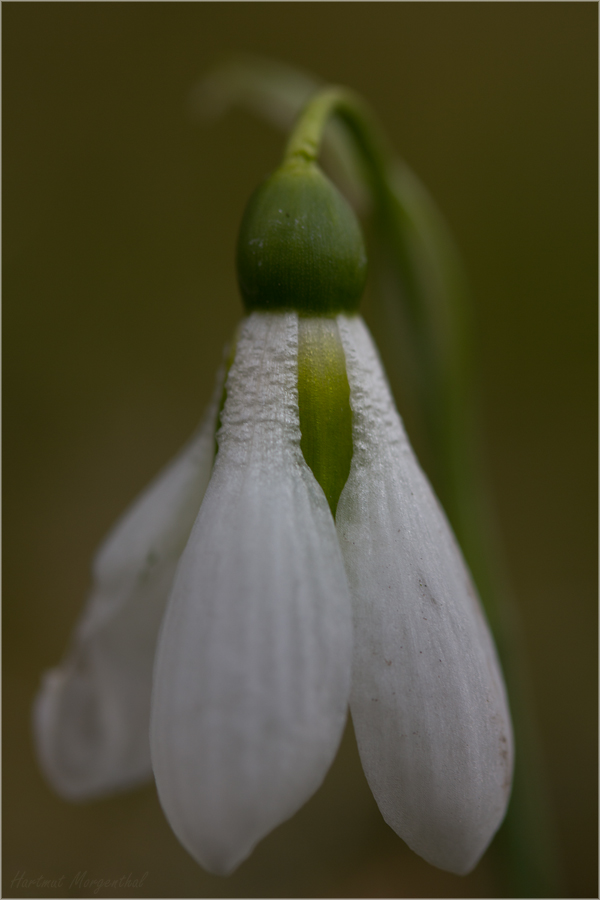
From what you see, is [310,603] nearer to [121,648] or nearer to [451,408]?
[121,648]

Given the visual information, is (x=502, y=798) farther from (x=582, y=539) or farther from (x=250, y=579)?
(x=582, y=539)

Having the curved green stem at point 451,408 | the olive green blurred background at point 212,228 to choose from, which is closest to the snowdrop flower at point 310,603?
the curved green stem at point 451,408

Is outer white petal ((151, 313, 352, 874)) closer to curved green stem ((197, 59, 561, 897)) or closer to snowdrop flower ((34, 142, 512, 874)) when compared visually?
snowdrop flower ((34, 142, 512, 874))

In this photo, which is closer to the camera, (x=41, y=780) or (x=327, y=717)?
(x=327, y=717)

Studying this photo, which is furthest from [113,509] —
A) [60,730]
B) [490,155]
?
[490,155]

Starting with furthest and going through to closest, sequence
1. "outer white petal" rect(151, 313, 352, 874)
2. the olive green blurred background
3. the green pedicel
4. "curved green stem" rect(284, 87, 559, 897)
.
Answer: the olive green blurred background → "curved green stem" rect(284, 87, 559, 897) → the green pedicel → "outer white petal" rect(151, 313, 352, 874)

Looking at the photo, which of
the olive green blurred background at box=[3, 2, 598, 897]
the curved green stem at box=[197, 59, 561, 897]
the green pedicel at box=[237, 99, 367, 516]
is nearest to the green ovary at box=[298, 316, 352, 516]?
the green pedicel at box=[237, 99, 367, 516]

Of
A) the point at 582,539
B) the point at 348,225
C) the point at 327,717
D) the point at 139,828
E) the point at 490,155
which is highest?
the point at 490,155
